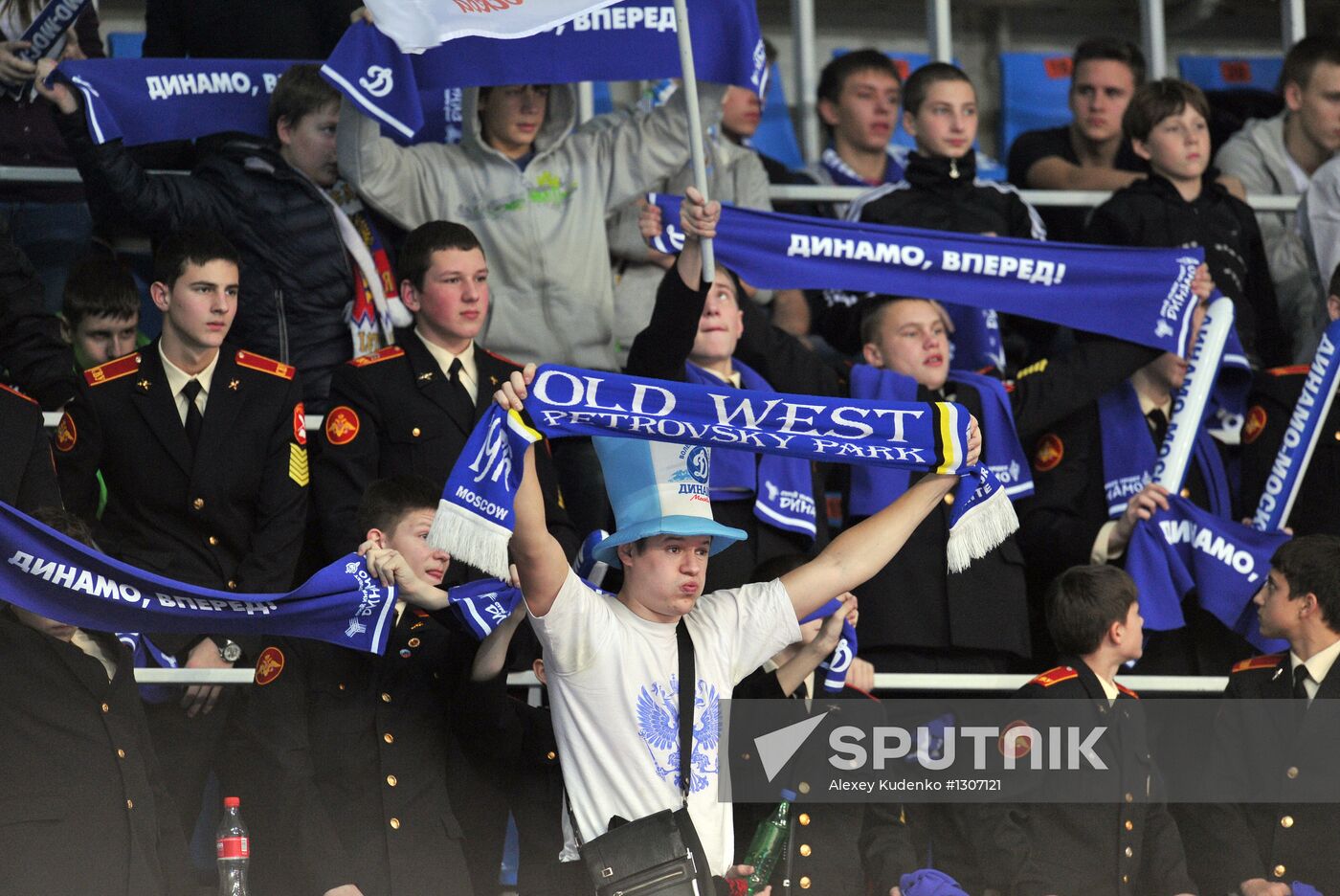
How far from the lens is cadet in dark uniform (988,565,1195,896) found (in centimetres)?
602

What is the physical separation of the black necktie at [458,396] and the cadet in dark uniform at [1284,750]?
250 centimetres

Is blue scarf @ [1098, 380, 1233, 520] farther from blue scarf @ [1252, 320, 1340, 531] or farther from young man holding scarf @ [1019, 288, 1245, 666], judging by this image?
blue scarf @ [1252, 320, 1340, 531]

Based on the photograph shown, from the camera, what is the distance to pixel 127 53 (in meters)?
9.70

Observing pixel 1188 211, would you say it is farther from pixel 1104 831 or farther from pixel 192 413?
pixel 192 413

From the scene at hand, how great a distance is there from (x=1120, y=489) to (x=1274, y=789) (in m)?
1.34

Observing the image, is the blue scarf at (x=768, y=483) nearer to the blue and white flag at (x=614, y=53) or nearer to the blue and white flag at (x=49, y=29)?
the blue and white flag at (x=614, y=53)

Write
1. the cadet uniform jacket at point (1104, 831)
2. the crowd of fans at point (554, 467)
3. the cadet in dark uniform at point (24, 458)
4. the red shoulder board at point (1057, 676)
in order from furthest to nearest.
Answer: the red shoulder board at point (1057, 676)
the cadet uniform jacket at point (1104, 831)
the cadet in dark uniform at point (24, 458)
the crowd of fans at point (554, 467)

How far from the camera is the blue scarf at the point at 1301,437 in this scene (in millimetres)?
7133

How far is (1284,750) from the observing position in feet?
20.5

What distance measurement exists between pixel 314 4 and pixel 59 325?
2.01 meters

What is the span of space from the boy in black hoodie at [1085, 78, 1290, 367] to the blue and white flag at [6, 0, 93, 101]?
3841 mm

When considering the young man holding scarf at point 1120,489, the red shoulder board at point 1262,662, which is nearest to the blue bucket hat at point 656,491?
the red shoulder board at point 1262,662

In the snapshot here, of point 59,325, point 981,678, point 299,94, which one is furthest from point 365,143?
point 981,678

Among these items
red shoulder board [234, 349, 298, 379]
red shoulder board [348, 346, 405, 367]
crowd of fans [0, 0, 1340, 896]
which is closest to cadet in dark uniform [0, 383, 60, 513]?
crowd of fans [0, 0, 1340, 896]
